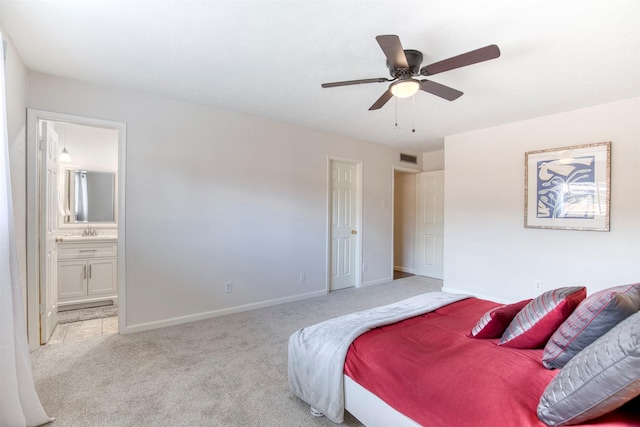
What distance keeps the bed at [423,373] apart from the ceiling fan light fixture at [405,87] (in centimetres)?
157

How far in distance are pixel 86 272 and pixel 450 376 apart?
14.7 ft

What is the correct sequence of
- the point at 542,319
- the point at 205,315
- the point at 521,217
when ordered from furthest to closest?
the point at 521,217, the point at 205,315, the point at 542,319

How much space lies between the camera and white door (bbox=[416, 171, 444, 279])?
17.8 feet

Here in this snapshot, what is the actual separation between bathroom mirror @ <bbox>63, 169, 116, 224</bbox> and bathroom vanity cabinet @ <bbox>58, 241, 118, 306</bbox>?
0.62 meters

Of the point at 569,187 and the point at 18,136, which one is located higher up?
the point at 18,136

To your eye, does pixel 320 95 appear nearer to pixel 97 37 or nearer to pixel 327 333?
pixel 97 37

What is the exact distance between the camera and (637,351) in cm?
86

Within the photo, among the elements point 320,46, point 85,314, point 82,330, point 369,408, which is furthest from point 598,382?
point 85,314

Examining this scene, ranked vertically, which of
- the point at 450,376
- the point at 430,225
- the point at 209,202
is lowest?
the point at 450,376

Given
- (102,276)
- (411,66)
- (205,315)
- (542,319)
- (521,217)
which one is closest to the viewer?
(542,319)

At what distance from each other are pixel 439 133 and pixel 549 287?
8.04ft

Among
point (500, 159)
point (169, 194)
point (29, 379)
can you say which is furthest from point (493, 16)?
point (29, 379)

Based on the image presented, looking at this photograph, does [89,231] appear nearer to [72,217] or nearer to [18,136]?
[72,217]

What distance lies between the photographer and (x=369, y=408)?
1479 mm
